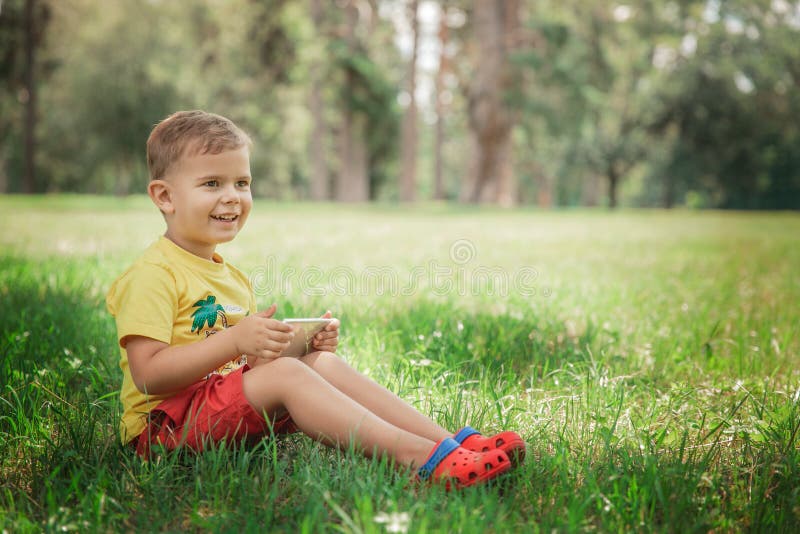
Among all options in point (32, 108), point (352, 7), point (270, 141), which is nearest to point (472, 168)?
point (352, 7)

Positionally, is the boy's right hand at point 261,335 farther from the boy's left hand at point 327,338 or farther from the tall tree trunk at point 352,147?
the tall tree trunk at point 352,147

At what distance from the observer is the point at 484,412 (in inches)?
99.1

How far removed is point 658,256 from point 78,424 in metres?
8.24

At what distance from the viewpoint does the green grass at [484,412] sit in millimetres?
1814

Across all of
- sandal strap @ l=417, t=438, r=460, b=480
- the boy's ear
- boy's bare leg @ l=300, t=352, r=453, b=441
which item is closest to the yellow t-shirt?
the boy's ear

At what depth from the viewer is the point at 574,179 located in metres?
52.5

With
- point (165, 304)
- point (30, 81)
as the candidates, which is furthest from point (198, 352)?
point (30, 81)

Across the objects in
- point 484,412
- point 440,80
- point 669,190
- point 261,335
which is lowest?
point 484,412

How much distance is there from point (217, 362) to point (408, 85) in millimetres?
28367

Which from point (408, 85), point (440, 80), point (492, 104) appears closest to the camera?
point (492, 104)

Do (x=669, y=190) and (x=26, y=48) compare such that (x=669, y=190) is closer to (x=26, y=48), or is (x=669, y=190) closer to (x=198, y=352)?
(x=26, y=48)

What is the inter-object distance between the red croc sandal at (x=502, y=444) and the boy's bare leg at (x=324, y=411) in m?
0.12

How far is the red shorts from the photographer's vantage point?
A: 2143 mm

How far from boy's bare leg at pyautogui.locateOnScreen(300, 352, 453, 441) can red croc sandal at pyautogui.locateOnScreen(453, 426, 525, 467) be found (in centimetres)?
8
